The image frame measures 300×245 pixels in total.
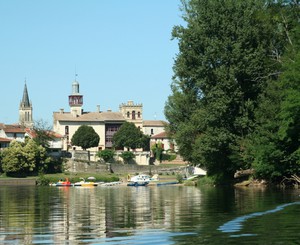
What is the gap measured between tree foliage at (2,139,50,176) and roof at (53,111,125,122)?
62687mm

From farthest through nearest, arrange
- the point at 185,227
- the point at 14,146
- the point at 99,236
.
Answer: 1. the point at 14,146
2. the point at 185,227
3. the point at 99,236

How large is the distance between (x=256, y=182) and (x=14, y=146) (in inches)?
2755

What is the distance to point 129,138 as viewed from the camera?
171 meters

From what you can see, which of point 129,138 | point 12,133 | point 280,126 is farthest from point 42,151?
point 280,126

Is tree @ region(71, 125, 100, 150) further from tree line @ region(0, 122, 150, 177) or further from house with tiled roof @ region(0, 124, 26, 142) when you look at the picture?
house with tiled roof @ region(0, 124, 26, 142)

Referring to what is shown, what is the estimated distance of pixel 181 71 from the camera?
64.2 m

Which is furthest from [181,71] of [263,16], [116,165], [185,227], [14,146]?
[116,165]

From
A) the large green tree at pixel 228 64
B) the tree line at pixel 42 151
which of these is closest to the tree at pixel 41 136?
the tree line at pixel 42 151

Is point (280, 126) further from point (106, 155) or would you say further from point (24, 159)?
point (106, 155)

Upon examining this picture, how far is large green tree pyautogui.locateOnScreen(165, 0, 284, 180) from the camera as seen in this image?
60.5 m

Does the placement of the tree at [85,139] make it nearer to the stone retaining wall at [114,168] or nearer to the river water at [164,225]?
the stone retaining wall at [114,168]

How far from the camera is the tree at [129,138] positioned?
171 m

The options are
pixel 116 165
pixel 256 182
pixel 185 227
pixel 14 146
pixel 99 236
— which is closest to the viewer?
pixel 99 236

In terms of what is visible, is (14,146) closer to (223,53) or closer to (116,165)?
(116,165)
